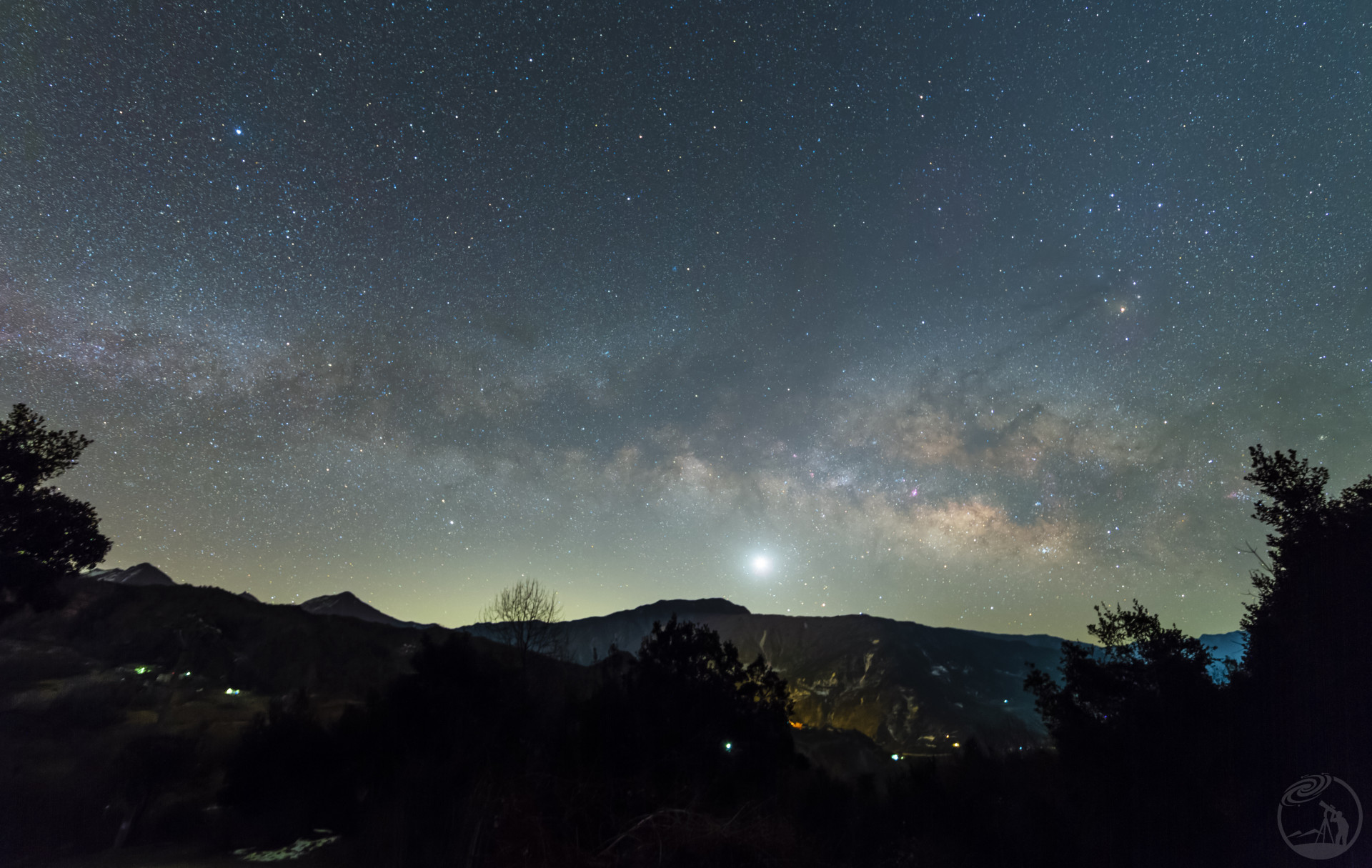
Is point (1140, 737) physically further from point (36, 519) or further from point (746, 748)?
point (36, 519)

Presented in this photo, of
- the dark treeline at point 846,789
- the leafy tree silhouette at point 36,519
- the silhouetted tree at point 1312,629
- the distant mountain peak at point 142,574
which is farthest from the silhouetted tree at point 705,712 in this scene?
the distant mountain peak at point 142,574

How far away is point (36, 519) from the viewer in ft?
79.2

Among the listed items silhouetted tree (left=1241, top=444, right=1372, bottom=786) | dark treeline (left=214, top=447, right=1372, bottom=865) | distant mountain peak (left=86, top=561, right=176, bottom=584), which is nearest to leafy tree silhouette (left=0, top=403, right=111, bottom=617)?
dark treeline (left=214, top=447, right=1372, bottom=865)

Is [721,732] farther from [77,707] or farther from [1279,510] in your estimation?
[77,707]

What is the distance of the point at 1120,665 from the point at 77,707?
67.3 metres

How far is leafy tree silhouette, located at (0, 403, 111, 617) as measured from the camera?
76.8ft

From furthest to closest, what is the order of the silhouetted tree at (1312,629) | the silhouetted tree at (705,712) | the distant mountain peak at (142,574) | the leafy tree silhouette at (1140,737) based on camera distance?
the distant mountain peak at (142,574) < the silhouetted tree at (705,712) < the leafy tree silhouette at (1140,737) < the silhouetted tree at (1312,629)

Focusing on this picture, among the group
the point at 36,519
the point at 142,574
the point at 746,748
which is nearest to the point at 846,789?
the point at 746,748

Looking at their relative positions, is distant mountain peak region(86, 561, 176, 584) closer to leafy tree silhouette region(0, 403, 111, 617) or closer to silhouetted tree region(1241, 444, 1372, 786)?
leafy tree silhouette region(0, 403, 111, 617)

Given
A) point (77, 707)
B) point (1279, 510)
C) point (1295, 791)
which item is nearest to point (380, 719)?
point (77, 707)

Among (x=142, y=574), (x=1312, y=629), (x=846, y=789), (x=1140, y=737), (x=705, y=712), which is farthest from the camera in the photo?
(x=142, y=574)

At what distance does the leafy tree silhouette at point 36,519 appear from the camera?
76.8 ft

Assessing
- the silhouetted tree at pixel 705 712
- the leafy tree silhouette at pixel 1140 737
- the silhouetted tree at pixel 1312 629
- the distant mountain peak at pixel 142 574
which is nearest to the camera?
the silhouetted tree at pixel 1312 629

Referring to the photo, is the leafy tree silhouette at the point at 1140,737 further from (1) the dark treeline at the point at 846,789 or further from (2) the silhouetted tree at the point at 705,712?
(2) the silhouetted tree at the point at 705,712
